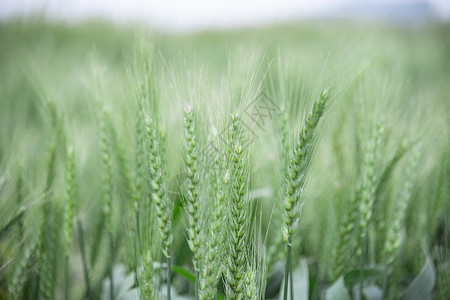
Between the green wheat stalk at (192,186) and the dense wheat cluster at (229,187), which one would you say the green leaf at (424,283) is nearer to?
the dense wheat cluster at (229,187)

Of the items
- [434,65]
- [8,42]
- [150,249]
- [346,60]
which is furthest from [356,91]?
[8,42]

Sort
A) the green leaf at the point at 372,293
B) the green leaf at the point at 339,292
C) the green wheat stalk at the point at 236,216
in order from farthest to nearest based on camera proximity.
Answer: the green leaf at the point at 372,293
the green leaf at the point at 339,292
the green wheat stalk at the point at 236,216

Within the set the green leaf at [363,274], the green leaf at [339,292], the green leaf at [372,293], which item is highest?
the green leaf at [363,274]

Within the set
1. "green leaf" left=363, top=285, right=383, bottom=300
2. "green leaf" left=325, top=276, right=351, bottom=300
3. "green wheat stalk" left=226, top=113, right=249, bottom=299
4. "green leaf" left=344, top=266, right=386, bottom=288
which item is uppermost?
"green wheat stalk" left=226, top=113, right=249, bottom=299

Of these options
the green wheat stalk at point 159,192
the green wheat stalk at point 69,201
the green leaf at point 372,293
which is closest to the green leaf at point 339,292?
the green leaf at point 372,293

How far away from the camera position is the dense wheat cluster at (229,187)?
0.65m

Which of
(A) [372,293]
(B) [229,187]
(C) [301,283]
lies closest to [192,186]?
(B) [229,187]

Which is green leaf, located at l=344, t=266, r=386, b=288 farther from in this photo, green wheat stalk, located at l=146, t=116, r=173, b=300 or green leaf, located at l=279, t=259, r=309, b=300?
green wheat stalk, located at l=146, t=116, r=173, b=300

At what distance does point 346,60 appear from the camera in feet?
2.68

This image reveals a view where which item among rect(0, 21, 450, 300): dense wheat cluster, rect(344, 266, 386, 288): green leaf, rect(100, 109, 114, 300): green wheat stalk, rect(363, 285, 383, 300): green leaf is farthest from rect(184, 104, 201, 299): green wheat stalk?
rect(363, 285, 383, 300): green leaf

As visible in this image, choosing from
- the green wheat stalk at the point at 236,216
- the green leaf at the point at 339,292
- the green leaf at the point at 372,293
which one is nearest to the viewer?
the green wheat stalk at the point at 236,216

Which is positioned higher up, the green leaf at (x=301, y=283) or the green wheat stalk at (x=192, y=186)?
the green wheat stalk at (x=192, y=186)

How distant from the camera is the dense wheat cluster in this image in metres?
0.65

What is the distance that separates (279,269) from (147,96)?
0.77m
